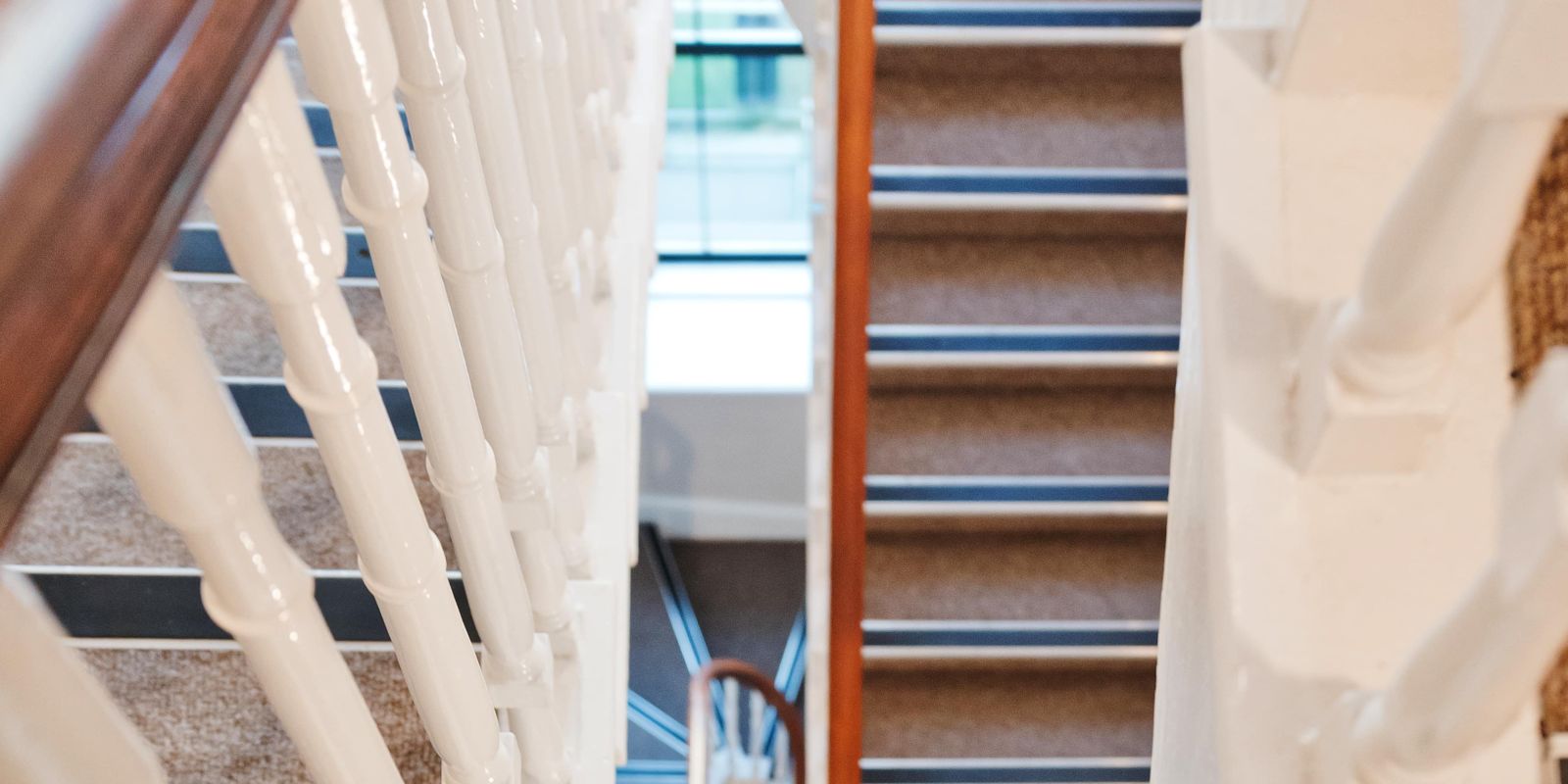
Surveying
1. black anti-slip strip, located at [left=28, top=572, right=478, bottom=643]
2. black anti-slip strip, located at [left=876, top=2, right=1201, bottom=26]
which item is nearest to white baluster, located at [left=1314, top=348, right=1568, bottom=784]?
black anti-slip strip, located at [left=28, top=572, right=478, bottom=643]

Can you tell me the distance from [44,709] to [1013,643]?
115 inches

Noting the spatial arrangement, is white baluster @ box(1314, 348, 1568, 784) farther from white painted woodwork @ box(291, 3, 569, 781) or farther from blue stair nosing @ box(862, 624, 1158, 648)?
blue stair nosing @ box(862, 624, 1158, 648)

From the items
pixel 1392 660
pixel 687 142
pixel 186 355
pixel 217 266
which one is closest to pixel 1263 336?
pixel 1392 660

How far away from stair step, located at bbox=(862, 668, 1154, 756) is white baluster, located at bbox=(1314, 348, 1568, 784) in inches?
99.9

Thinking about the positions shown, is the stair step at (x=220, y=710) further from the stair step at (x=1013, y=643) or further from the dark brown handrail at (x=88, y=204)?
the stair step at (x=1013, y=643)

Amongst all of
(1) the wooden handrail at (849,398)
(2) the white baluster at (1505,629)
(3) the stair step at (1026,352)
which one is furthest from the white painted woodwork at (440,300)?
(3) the stair step at (1026,352)

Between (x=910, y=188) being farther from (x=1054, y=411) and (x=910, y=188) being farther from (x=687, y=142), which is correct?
(x=687, y=142)

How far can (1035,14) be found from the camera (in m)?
3.52

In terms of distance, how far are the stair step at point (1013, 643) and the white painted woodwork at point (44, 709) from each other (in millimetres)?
2800

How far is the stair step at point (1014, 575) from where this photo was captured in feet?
11.1

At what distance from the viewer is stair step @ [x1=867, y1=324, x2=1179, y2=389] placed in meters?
3.31

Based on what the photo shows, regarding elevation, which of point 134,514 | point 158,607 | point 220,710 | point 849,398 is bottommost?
point 220,710

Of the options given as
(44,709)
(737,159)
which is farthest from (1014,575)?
(737,159)

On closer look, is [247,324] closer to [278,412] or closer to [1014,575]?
[278,412]
